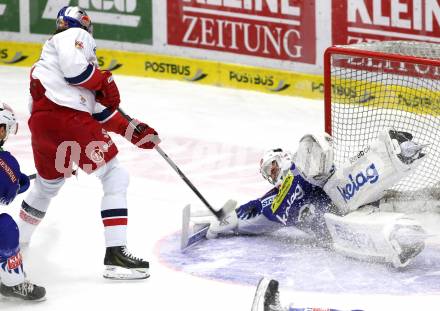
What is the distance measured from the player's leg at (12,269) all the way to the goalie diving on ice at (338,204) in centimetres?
96

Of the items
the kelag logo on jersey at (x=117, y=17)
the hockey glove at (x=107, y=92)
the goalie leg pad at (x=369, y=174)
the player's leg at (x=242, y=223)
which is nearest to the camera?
the goalie leg pad at (x=369, y=174)

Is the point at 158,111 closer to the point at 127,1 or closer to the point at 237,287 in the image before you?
the point at 127,1

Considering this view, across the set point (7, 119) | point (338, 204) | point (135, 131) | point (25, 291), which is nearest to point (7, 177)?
point (7, 119)

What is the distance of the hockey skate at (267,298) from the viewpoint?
15.6ft

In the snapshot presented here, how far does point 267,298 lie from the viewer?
15.7 feet

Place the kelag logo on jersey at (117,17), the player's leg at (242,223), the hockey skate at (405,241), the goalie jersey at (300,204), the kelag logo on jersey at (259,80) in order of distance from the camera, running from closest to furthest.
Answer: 1. the hockey skate at (405,241)
2. the goalie jersey at (300,204)
3. the player's leg at (242,223)
4. the kelag logo on jersey at (259,80)
5. the kelag logo on jersey at (117,17)

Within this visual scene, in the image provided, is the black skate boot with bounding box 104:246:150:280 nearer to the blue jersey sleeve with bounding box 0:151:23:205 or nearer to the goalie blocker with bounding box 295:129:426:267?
the blue jersey sleeve with bounding box 0:151:23:205

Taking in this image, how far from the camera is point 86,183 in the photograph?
7559mm

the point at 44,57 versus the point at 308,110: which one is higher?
the point at 44,57

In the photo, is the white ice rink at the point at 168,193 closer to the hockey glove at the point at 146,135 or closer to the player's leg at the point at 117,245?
the player's leg at the point at 117,245

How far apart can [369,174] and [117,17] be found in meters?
4.80

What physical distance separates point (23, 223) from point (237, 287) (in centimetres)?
127

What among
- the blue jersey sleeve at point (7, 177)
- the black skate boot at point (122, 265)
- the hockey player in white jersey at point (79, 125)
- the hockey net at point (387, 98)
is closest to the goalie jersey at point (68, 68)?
the hockey player in white jersey at point (79, 125)

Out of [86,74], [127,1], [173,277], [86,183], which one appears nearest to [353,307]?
[173,277]
